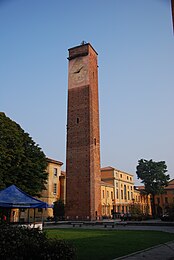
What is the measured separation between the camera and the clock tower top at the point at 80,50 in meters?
35.2

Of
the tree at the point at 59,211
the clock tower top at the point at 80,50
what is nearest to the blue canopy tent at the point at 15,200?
the tree at the point at 59,211

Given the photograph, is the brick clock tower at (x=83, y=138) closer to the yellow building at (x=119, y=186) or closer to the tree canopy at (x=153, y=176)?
the tree canopy at (x=153, y=176)

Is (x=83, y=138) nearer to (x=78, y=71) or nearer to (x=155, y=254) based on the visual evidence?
(x=78, y=71)

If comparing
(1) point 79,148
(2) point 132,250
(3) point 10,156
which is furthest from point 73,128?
(2) point 132,250

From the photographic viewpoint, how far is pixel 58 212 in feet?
112

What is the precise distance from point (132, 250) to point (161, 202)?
205 ft

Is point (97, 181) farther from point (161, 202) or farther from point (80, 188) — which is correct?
point (161, 202)

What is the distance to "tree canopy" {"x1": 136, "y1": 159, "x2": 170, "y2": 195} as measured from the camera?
157 feet

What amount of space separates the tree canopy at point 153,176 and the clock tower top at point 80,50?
23474 millimetres

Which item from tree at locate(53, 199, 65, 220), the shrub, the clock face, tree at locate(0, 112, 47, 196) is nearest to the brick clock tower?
the clock face

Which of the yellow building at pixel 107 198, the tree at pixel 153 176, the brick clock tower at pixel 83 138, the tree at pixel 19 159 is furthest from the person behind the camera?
the yellow building at pixel 107 198

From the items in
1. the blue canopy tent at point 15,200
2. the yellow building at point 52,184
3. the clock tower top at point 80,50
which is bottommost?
the blue canopy tent at point 15,200

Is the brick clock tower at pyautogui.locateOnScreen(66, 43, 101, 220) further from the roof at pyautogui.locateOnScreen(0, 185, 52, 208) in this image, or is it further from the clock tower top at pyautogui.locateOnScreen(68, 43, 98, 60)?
the roof at pyautogui.locateOnScreen(0, 185, 52, 208)

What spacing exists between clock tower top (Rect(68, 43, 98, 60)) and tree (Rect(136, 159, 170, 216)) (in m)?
23.5
